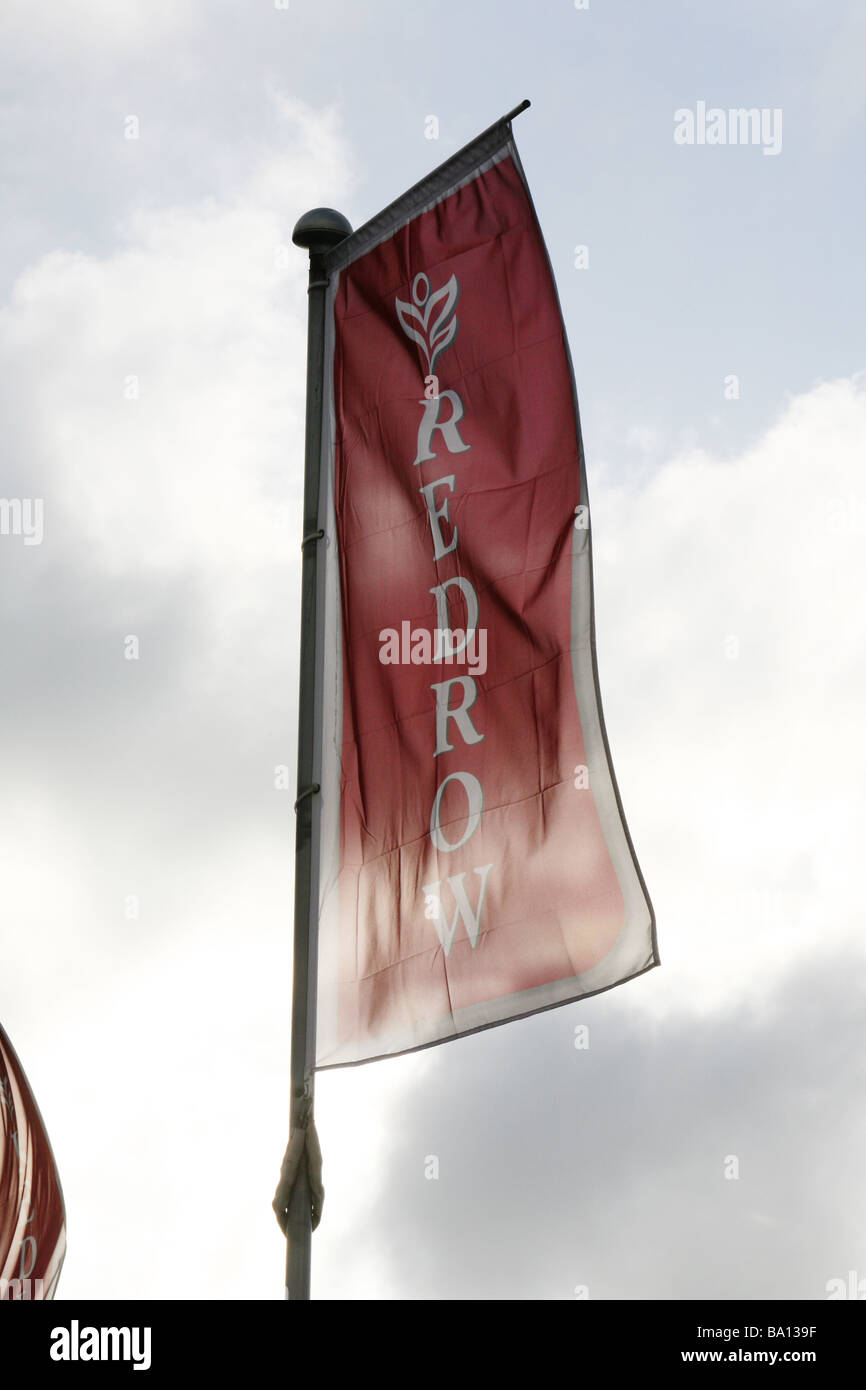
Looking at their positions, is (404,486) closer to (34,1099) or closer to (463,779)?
(463,779)

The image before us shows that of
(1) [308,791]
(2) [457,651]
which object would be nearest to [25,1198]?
(1) [308,791]

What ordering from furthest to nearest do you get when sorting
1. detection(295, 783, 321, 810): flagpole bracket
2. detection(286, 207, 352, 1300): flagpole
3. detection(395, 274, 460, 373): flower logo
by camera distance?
detection(395, 274, 460, 373): flower logo
detection(295, 783, 321, 810): flagpole bracket
detection(286, 207, 352, 1300): flagpole

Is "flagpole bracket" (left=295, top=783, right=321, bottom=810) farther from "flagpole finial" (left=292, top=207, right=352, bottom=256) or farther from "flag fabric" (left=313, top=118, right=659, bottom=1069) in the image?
"flagpole finial" (left=292, top=207, right=352, bottom=256)

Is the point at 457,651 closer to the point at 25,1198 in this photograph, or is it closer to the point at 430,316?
the point at 430,316

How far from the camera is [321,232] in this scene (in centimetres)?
1000

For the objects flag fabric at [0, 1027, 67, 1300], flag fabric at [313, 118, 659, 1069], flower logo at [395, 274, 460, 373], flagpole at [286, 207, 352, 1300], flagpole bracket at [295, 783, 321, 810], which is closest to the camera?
flagpole at [286, 207, 352, 1300]

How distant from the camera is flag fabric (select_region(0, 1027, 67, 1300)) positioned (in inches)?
721

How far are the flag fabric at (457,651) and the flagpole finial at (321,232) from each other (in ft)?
0.30

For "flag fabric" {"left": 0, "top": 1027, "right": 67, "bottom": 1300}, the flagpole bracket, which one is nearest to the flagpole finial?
the flagpole bracket

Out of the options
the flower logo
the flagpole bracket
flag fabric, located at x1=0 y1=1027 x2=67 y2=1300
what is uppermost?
the flower logo

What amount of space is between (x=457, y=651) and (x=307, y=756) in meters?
1.02

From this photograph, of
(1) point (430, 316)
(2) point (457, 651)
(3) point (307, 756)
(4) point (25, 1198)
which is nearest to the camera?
(2) point (457, 651)
